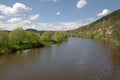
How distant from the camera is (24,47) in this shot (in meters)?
66.3

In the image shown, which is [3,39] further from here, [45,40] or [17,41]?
[45,40]

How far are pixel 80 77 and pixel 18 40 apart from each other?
141 ft

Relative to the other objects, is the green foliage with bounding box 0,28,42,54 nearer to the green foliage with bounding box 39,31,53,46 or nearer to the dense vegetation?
the dense vegetation

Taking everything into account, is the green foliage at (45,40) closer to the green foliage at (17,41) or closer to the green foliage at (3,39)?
the green foliage at (17,41)

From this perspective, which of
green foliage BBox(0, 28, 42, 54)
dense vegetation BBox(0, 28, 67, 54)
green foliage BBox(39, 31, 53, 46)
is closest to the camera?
dense vegetation BBox(0, 28, 67, 54)

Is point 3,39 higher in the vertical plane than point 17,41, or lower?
higher

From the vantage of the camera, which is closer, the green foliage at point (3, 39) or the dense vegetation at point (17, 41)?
the green foliage at point (3, 39)

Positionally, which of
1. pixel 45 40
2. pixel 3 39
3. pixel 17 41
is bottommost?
pixel 45 40

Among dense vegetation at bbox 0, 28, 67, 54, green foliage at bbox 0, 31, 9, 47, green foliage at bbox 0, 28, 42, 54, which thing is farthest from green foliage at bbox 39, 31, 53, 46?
green foliage at bbox 0, 31, 9, 47

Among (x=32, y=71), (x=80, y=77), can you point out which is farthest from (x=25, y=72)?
(x=80, y=77)

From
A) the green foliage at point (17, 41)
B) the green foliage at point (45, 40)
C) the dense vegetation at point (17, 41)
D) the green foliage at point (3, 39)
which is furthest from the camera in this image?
the green foliage at point (45, 40)

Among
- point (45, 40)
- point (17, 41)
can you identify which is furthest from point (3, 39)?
point (45, 40)

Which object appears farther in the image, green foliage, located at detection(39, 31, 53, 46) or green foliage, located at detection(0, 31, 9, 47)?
green foliage, located at detection(39, 31, 53, 46)

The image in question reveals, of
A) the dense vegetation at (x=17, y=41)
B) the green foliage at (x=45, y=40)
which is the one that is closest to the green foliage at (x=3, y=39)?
the dense vegetation at (x=17, y=41)
